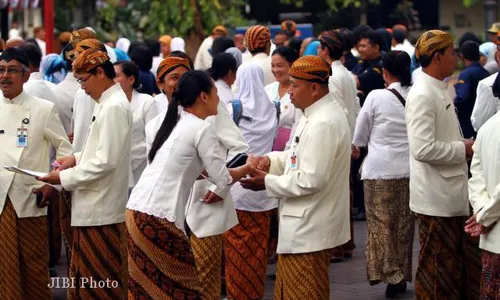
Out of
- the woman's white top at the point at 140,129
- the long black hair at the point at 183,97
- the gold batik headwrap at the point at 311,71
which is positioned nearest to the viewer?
the long black hair at the point at 183,97

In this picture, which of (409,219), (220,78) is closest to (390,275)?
(409,219)

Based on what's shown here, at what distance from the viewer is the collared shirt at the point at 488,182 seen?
7230mm

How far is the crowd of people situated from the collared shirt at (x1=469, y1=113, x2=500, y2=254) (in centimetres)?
1

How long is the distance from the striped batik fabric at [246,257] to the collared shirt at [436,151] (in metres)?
1.85

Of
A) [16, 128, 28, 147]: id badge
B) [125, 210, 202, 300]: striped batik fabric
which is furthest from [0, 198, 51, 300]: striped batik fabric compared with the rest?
[125, 210, 202, 300]: striped batik fabric

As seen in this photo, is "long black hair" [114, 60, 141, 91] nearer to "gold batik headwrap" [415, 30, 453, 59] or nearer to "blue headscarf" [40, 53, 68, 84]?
"blue headscarf" [40, 53, 68, 84]

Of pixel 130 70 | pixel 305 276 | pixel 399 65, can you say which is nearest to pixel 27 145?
pixel 130 70

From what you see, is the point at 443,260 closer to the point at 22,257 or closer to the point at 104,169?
the point at 104,169

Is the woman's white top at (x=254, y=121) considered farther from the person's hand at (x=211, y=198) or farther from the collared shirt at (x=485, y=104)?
the collared shirt at (x=485, y=104)

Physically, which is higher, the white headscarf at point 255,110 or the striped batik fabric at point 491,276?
the white headscarf at point 255,110

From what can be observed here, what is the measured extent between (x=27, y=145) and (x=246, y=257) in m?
2.02

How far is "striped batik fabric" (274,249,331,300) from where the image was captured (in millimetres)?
7598

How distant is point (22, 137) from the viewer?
9.29 meters

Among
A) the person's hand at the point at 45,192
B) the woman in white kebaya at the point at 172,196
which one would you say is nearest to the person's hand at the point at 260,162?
the woman in white kebaya at the point at 172,196
